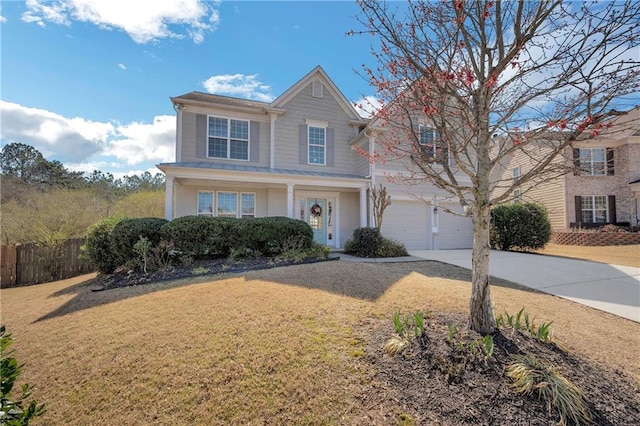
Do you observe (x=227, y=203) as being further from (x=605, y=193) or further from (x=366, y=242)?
(x=605, y=193)

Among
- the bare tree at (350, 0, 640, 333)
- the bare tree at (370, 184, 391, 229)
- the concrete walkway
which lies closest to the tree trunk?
the bare tree at (350, 0, 640, 333)

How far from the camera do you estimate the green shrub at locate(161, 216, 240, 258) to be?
8.45 metres

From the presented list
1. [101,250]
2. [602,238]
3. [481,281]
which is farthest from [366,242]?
[602,238]

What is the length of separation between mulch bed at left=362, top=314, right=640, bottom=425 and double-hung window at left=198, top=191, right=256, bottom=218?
987cm

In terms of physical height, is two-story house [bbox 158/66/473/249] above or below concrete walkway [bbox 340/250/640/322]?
above

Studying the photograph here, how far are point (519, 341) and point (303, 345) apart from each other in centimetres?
253

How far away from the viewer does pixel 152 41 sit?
823 cm

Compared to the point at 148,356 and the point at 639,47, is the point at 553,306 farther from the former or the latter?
the point at 148,356

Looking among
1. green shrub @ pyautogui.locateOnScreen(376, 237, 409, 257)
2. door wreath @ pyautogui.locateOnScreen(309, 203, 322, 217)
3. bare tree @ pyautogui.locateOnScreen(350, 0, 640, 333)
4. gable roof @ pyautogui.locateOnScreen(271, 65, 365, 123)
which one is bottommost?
green shrub @ pyautogui.locateOnScreen(376, 237, 409, 257)

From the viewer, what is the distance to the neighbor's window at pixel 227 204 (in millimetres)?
11883

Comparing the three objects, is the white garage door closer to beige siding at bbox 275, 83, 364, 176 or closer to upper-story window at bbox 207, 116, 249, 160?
beige siding at bbox 275, 83, 364, 176

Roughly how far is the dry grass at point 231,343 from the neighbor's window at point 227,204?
19.3 ft

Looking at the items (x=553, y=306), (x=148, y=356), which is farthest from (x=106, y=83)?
(x=553, y=306)

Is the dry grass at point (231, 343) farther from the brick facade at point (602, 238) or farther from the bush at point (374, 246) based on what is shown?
the brick facade at point (602, 238)
